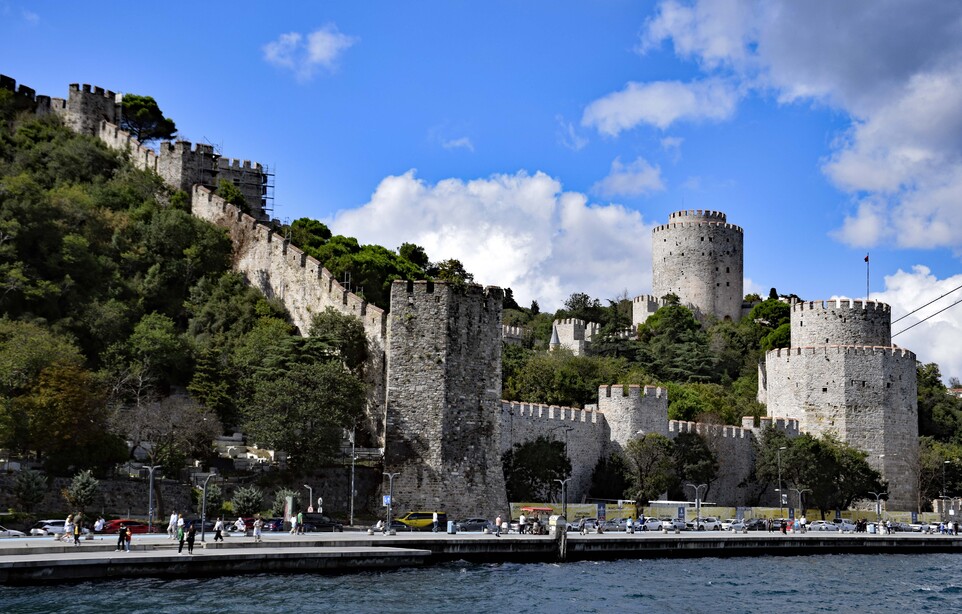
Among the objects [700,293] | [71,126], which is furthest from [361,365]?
[700,293]

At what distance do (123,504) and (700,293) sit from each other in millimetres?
47742

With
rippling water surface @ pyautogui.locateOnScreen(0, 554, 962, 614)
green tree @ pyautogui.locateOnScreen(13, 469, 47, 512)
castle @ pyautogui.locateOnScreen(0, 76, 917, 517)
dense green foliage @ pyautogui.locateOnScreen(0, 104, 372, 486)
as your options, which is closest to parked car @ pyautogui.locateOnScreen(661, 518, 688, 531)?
rippling water surface @ pyautogui.locateOnScreen(0, 554, 962, 614)

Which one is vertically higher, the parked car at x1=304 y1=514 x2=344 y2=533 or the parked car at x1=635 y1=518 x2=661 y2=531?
the parked car at x1=304 y1=514 x2=344 y2=533

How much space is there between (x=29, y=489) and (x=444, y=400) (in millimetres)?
10783

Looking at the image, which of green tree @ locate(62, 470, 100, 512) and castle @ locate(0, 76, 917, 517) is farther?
castle @ locate(0, 76, 917, 517)

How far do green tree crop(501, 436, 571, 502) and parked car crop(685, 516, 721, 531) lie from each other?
14.2 ft

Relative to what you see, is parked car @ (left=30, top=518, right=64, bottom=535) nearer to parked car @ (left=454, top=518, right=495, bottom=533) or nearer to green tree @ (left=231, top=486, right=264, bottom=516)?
green tree @ (left=231, top=486, right=264, bottom=516)

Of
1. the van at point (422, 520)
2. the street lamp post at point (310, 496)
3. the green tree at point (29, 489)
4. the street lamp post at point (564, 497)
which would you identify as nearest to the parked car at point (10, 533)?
the green tree at point (29, 489)

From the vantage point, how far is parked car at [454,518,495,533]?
33.3m

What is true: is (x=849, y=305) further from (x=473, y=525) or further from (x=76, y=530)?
(x=76, y=530)

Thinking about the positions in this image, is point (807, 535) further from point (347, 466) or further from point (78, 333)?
point (78, 333)

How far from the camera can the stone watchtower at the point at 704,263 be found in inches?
2936

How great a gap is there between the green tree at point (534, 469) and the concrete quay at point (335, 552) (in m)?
4.96

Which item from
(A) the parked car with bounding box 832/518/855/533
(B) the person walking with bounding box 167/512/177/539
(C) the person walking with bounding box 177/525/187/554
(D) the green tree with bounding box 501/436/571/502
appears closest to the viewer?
(C) the person walking with bounding box 177/525/187/554
